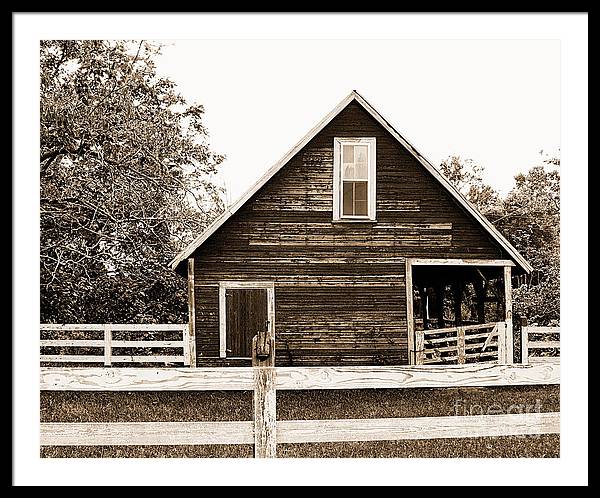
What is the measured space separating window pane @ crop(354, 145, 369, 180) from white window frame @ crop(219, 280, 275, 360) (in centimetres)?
196

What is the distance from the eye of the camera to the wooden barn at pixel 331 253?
524 inches

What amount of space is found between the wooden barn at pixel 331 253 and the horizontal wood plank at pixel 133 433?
436cm

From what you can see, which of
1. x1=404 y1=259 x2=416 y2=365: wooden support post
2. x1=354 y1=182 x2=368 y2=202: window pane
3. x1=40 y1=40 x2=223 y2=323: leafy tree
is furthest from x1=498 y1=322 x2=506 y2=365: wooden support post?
x1=40 y1=40 x2=223 y2=323: leafy tree

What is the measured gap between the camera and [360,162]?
43.9 feet

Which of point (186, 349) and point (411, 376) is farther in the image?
point (186, 349)

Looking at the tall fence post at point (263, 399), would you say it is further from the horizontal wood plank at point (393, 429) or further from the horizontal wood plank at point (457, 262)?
the horizontal wood plank at point (457, 262)

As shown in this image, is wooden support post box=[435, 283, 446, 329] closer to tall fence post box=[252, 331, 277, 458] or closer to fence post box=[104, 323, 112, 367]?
fence post box=[104, 323, 112, 367]

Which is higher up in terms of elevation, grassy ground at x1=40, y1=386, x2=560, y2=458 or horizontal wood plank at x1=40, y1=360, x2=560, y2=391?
horizontal wood plank at x1=40, y1=360, x2=560, y2=391

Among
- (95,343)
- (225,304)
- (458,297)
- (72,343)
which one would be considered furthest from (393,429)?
(458,297)

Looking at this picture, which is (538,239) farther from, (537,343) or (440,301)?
(537,343)

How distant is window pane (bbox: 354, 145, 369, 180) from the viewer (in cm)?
1339

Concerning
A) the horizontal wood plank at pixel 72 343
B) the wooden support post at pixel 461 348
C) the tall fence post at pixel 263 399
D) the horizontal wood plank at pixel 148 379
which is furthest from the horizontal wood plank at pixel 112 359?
the tall fence post at pixel 263 399

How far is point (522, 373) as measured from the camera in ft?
30.6

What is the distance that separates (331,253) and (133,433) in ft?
17.2
